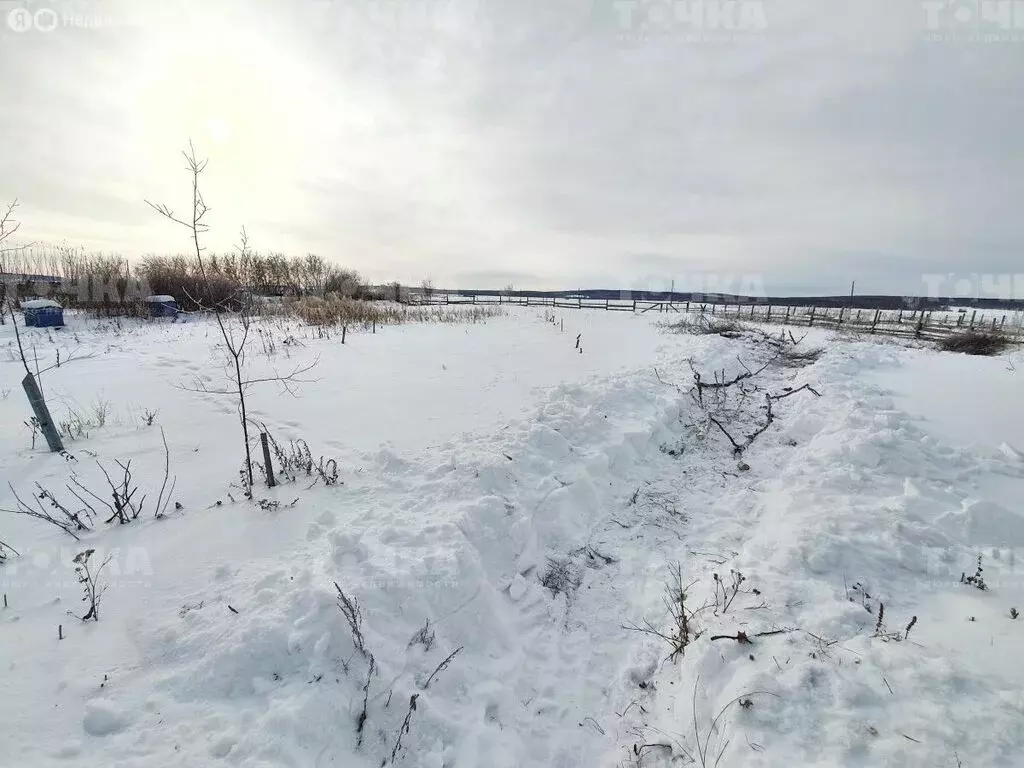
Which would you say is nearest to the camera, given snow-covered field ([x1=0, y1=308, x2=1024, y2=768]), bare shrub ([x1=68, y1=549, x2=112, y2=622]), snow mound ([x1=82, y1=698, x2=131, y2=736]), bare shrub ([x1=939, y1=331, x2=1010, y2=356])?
snow mound ([x1=82, y1=698, x2=131, y2=736])

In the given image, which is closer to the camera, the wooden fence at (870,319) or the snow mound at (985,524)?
the snow mound at (985,524)

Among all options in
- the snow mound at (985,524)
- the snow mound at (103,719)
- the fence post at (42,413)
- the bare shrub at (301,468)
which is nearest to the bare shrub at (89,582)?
the snow mound at (103,719)

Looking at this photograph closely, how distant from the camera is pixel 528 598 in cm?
348

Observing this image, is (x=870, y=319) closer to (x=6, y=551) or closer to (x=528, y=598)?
(x=528, y=598)

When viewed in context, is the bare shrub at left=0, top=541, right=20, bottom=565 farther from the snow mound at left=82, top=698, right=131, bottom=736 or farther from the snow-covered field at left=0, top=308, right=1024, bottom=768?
the snow mound at left=82, top=698, right=131, bottom=736

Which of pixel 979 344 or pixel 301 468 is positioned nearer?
pixel 301 468

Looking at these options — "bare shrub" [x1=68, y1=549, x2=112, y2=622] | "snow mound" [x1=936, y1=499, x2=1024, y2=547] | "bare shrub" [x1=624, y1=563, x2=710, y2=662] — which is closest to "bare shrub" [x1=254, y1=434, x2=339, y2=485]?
"bare shrub" [x1=68, y1=549, x2=112, y2=622]

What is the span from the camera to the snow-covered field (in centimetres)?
212

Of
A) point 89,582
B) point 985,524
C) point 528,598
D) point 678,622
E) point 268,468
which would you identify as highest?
point 268,468

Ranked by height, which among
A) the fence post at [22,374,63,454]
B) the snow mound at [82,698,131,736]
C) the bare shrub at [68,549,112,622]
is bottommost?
the snow mound at [82,698,131,736]

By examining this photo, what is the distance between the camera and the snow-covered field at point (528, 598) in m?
2.12

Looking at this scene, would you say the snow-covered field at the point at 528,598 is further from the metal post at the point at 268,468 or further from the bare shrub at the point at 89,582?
the metal post at the point at 268,468

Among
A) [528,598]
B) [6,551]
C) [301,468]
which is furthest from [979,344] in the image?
[6,551]

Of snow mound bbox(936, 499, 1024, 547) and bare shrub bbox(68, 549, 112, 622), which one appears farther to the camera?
snow mound bbox(936, 499, 1024, 547)
